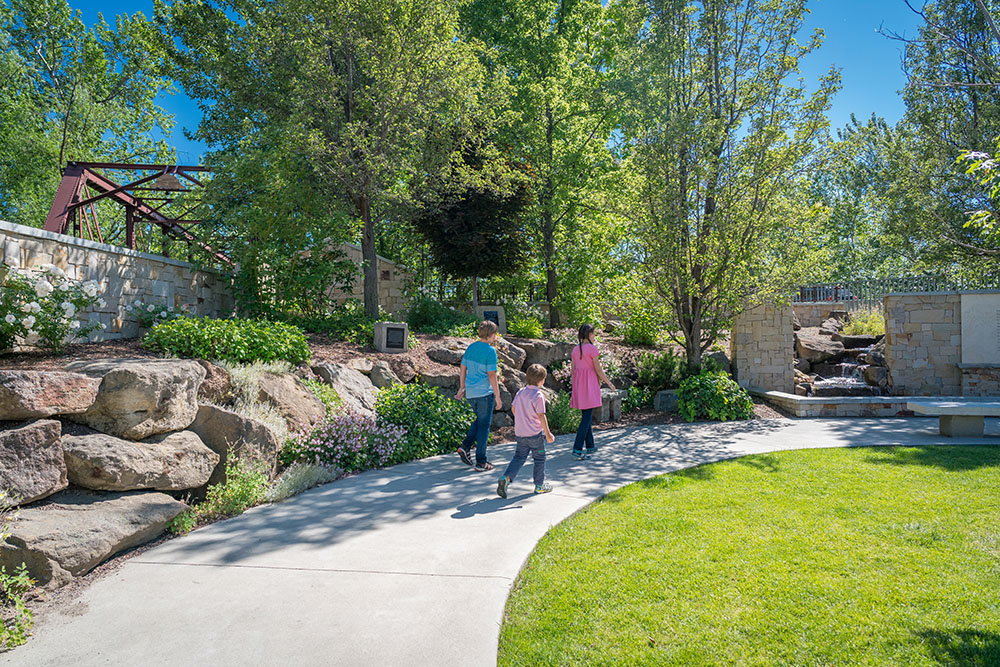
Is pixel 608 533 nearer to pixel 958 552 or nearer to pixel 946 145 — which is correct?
pixel 958 552

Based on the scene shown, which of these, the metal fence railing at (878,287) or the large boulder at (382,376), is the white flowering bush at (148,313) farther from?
the metal fence railing at (878,287)

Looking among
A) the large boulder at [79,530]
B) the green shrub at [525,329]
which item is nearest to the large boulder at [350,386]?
the large boulder at [79,530]

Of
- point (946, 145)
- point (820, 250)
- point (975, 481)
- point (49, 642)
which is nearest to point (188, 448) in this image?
point (49, 642)

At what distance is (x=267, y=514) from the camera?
4.71 metres

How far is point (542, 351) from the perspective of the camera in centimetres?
1140

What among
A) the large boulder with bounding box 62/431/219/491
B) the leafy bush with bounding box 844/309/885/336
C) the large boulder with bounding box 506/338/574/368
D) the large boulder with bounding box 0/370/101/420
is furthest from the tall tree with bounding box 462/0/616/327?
the large boulder with bounding box 0/370/101/420

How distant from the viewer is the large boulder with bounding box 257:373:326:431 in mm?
6204

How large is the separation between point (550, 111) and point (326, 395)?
1070cm

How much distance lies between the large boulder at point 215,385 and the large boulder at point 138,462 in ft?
2.48

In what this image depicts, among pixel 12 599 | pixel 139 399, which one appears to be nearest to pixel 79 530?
pixel 12 599

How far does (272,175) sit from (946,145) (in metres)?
16.9

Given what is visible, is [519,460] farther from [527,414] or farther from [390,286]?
[390,286]

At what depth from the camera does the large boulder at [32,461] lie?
3.60m

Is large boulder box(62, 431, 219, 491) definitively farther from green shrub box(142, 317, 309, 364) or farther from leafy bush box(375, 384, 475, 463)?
leafy bush box(375, 384, 475, 463)
